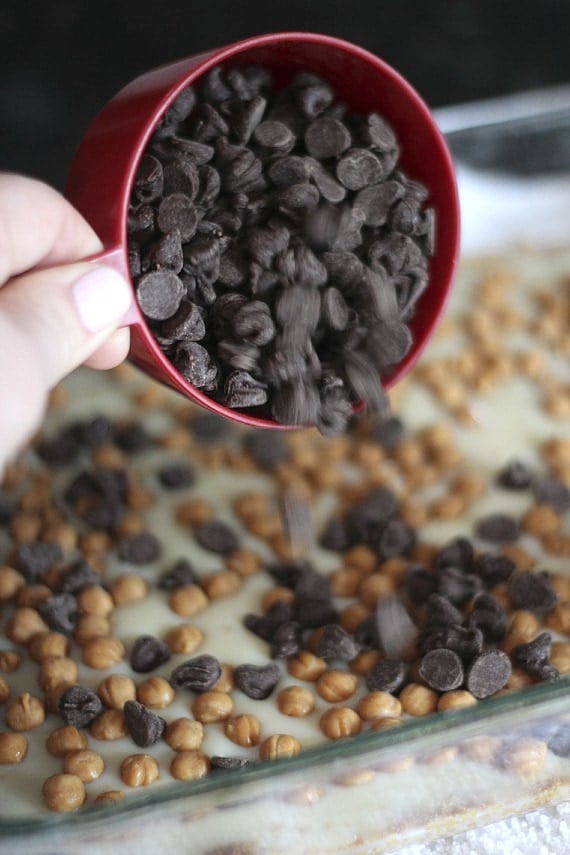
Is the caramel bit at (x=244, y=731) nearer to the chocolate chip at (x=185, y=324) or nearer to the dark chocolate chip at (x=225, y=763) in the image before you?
the dark chocolate chip at (x=225, y=763)

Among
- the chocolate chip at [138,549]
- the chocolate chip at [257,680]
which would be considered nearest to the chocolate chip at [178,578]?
the chocolate chip at [138,549]

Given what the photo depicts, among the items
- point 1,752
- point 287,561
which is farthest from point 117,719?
point 287,561

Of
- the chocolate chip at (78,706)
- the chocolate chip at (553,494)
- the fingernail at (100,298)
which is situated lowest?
the chocolate chip at (78,706)

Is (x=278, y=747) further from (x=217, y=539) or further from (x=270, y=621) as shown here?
(x=217, y=539)

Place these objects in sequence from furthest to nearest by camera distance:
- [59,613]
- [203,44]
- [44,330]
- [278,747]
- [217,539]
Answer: [203,44]
[217,539]
[59,613]
[278,747]
[44,330]

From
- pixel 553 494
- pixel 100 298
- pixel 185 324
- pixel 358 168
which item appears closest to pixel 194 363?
pixel 185 324
